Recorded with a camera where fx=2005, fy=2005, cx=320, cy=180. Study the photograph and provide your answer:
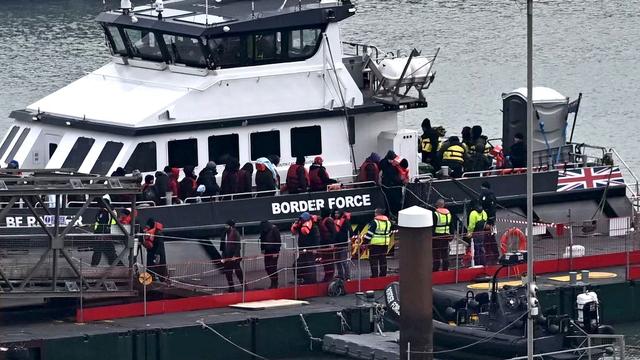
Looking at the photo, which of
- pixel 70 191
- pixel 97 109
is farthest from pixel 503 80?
pixel 70 191

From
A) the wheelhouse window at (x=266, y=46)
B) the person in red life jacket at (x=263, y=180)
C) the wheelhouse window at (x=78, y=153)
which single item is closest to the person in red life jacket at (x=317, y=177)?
the person in red life jacket at (x=263, y=180)

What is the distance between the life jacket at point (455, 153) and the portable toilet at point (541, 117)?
132 cm

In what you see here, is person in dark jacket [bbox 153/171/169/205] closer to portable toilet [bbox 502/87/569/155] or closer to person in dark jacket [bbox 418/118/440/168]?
person in dark jacket [bbox 418/118/440/168]

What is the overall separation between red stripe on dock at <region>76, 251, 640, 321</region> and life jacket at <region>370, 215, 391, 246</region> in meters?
0.65

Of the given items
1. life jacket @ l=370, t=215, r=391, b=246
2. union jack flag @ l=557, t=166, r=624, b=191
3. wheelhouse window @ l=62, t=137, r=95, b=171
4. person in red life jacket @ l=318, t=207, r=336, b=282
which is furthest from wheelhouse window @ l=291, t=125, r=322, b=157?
union jack flag @ l=557, t=166, r=624, b=191

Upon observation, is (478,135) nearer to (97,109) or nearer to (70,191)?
(97,109)

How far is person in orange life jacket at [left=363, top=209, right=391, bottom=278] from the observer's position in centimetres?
2728

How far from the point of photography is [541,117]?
30844 mm

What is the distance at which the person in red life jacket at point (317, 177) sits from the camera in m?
28.4

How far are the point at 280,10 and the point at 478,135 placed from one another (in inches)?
152

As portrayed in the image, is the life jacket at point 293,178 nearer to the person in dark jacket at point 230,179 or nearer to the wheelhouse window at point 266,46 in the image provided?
the person in dark jacket at point 230,179

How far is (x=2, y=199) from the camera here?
26094mm

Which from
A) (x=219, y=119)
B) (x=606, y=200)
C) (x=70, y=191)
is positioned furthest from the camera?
(x=606, y=200)

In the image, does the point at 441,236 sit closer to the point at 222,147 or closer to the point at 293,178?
the point at 293,178
